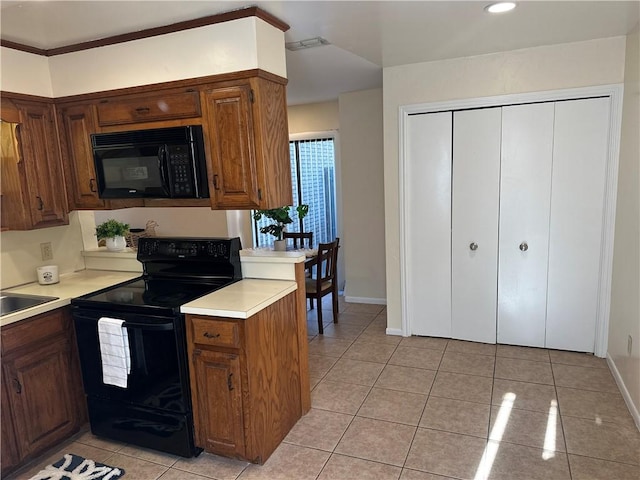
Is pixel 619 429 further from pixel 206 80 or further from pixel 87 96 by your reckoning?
pixel 87 96

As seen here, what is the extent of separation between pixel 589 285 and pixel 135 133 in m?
3.48

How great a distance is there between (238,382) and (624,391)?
2474mm

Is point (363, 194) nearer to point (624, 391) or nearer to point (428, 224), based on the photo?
point (428, 224)

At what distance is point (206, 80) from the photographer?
251 cm

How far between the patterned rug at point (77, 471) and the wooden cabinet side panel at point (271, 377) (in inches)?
29.7

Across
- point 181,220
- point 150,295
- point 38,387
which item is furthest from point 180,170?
point 181,220

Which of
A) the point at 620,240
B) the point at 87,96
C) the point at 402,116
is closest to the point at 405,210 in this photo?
Answer: the point at 402,116

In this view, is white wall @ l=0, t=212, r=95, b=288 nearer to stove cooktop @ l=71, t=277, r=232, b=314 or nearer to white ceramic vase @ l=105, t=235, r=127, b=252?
white ceramic vase @ l=105, t=235, r=127, b=252

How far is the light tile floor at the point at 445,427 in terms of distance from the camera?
2.28m

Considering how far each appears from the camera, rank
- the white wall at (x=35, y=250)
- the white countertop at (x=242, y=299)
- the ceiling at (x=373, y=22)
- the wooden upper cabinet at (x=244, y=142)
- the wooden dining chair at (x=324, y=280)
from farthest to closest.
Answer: the wooden dining chair at (x=324, y=280)
the white wall at (x=35, y=250)
the wooden upper cabinet at (x=244, y=142)
the ceiling at (x=373, y=22)
the white countertop at (x=242, y=299)

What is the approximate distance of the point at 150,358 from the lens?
2.35 meters

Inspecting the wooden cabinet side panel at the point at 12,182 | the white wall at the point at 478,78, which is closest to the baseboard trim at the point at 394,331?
the white wall at the point at 478,78

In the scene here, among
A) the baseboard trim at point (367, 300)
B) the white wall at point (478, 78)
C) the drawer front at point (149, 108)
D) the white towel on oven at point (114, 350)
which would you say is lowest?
the baseboard trim at point (367, 300)

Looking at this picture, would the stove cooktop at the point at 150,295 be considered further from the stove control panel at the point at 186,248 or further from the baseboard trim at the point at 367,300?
the baseboard trim at the point at 367,300
